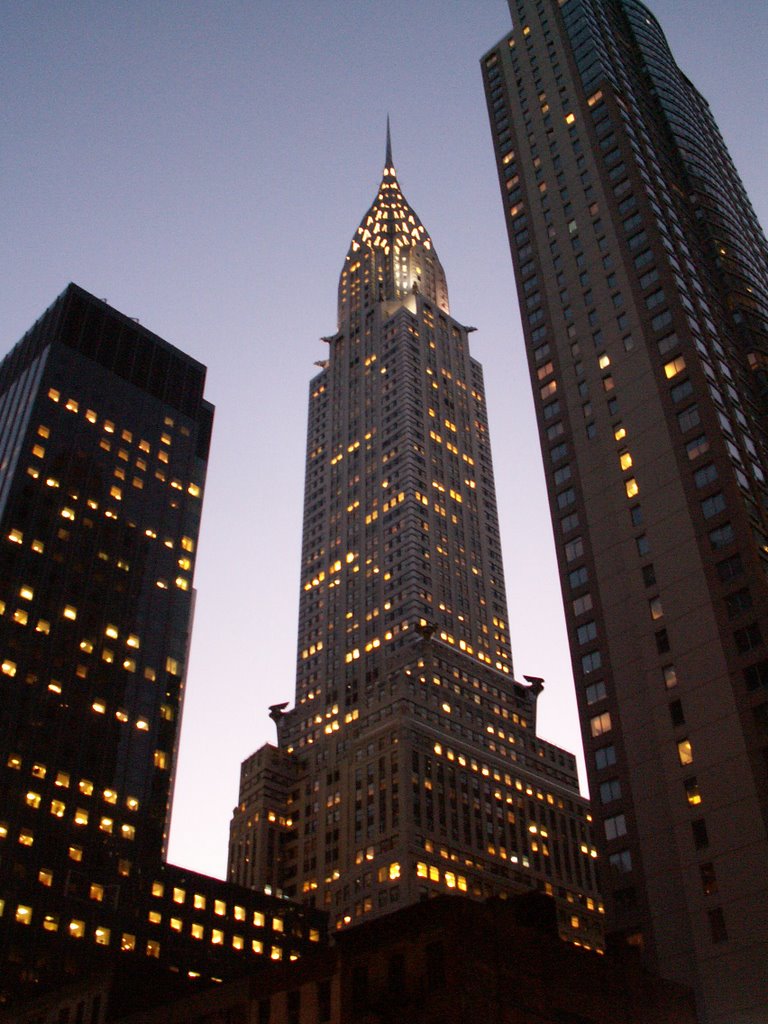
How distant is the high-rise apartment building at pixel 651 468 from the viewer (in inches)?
3044

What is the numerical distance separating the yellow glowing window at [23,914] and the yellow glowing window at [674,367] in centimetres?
8574

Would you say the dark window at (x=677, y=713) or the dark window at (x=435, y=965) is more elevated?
the dark window at (x=677, y=713)

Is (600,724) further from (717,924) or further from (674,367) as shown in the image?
(674,367)

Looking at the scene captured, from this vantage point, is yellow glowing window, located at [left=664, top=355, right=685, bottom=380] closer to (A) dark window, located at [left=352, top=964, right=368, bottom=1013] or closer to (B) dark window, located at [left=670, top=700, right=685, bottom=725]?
(B) dark window, located at [left=670, top=700, right=685, bottom=725]

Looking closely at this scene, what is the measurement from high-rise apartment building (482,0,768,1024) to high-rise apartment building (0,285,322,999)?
50022 millimetres

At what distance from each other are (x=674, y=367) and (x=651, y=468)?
11.0 meters

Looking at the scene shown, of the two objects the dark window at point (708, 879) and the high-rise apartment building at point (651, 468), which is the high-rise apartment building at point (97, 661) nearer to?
the high-rise apartment building at point (651, 468)

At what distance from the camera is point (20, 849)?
116500mm

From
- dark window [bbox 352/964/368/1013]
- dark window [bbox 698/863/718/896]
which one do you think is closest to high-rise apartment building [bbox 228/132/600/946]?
dark window [bbox 698/863/718/896]

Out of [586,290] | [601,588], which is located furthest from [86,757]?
[586,290]

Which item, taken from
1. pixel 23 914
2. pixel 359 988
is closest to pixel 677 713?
pixel 359 988

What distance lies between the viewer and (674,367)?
331 ft

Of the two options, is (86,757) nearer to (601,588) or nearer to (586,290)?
(601,588)

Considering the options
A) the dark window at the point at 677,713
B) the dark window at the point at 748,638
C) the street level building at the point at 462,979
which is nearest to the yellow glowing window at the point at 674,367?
the dark window at the point at 748,638
